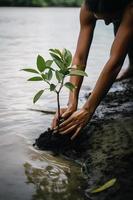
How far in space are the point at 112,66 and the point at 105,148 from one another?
0.55 m

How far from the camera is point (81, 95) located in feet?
13.8

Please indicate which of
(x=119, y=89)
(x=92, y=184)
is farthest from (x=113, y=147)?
(x=119, y=89)

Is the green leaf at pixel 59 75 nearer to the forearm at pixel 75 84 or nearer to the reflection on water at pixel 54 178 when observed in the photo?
the forearm at pixel 75 84

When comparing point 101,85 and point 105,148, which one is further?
point 101,85

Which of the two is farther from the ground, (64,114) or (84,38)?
(84,38)

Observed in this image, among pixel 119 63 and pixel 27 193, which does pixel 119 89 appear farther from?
pixel 27 193

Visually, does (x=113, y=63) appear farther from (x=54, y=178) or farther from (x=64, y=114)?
(x=54, y=178)

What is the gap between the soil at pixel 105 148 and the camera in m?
2.05

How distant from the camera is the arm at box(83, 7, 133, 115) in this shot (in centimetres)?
261

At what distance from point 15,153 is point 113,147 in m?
0.64

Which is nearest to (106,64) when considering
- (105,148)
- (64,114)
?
(64,114)

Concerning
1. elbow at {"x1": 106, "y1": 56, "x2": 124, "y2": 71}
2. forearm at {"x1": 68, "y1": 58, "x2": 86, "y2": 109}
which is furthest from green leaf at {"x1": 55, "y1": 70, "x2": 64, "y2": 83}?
elbow at {"x1": 106, "y1": 56, "x2": 124, "y2": 71}

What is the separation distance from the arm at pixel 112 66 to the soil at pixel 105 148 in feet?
0.64

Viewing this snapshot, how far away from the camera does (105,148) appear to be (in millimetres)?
2449
